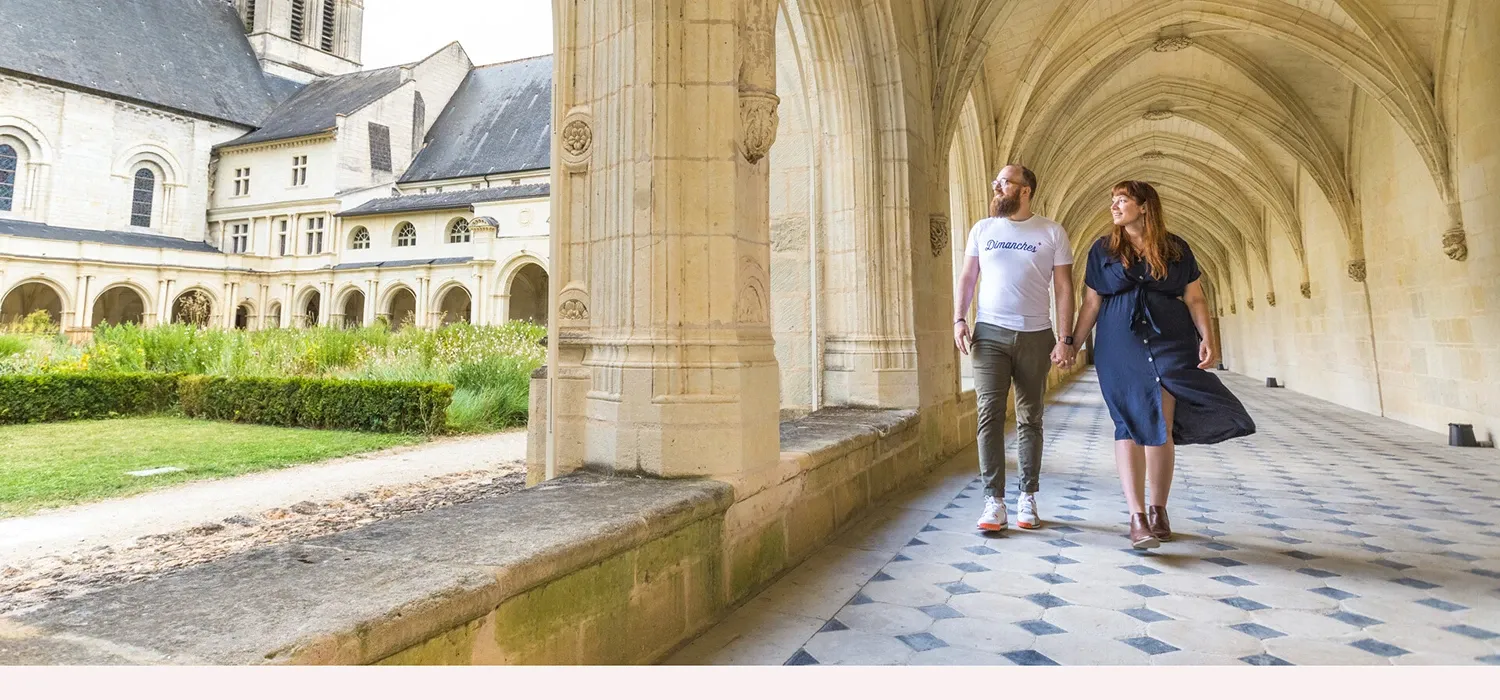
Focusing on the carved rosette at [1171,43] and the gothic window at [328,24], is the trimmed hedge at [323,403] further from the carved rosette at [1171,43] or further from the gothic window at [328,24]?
the gothic window at [328,24]

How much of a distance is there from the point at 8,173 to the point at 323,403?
25640mm

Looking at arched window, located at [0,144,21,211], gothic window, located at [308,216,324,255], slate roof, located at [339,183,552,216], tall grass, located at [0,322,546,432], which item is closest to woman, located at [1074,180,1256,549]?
tall grass, located at [0,322,546,432]

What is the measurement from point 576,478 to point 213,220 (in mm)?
35781

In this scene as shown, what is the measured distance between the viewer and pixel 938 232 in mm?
5156

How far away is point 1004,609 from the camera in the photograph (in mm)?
2053

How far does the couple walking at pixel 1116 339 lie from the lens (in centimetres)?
260

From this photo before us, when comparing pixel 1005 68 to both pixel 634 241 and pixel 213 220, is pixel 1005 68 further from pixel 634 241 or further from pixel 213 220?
pixel 213 220

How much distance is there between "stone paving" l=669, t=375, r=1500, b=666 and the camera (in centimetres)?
177

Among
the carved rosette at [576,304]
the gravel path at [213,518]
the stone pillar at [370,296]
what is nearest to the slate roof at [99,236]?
the stone pillar at [370,296]

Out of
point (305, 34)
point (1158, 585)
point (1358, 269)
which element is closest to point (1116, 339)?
point (1158, 585)

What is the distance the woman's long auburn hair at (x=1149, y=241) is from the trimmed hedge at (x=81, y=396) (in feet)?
37.3

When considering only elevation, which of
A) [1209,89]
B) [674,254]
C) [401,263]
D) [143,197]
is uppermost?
[143,197]

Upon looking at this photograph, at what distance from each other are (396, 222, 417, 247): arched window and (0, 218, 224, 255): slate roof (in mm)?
7062

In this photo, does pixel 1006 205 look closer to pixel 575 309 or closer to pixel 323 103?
pixel 575 309
